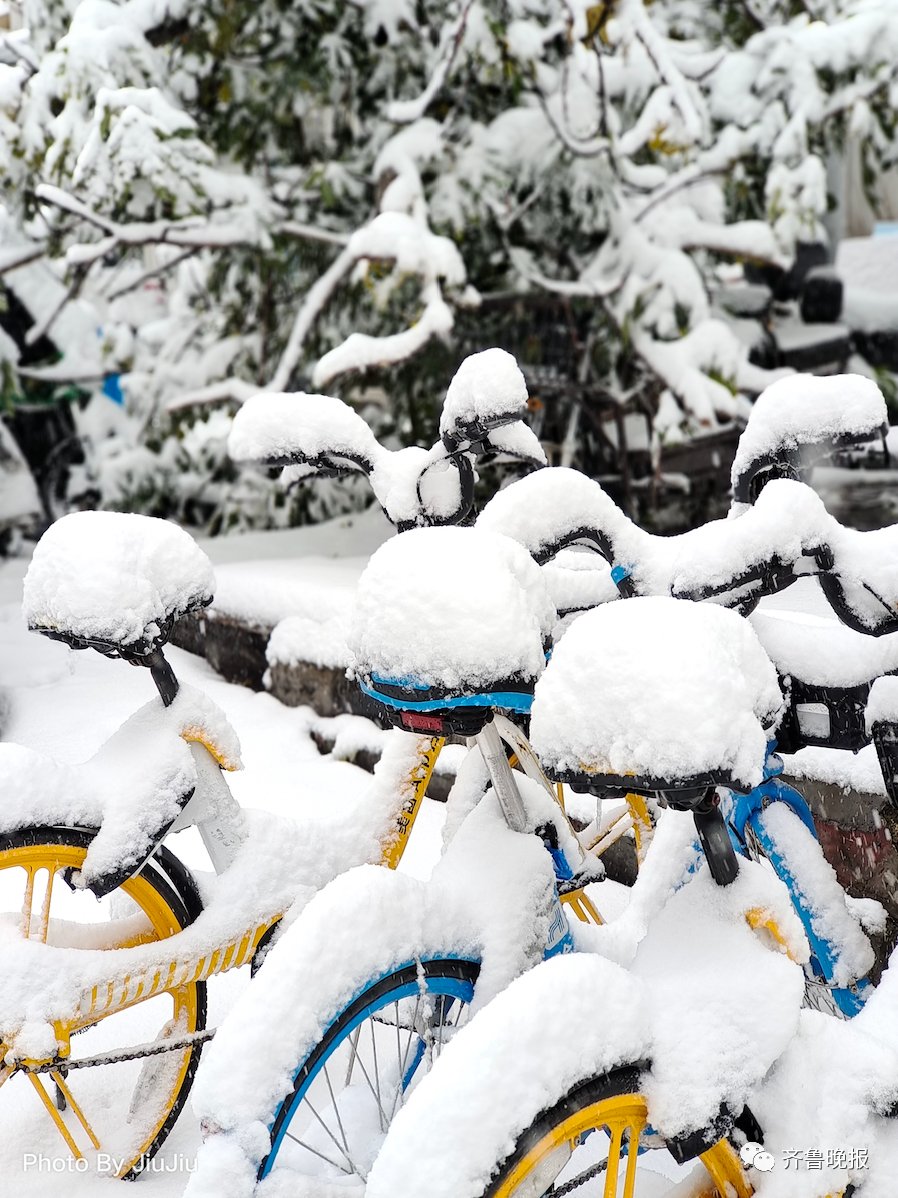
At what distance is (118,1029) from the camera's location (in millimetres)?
2277

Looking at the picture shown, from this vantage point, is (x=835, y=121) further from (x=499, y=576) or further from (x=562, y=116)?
(x=499, y=576)

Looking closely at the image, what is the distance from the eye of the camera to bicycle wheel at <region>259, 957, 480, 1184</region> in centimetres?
122

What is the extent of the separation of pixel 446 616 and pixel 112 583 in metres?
0.69

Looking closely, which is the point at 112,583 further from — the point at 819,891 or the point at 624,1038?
the point at 819,891

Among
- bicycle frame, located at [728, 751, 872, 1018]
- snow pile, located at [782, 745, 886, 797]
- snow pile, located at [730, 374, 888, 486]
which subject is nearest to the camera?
snow pile, located at [730, 374, 888, 486]

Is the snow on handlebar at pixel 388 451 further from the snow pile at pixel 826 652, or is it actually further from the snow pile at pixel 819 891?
the snow pile at pixel 819 891

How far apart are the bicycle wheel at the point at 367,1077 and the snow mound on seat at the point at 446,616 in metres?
0.34

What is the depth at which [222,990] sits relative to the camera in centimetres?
241

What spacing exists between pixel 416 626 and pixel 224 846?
806 millimetres

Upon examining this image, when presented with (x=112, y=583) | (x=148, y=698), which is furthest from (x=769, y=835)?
(x=148, y=698)

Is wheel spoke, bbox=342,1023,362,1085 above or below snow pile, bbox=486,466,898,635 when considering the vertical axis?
below

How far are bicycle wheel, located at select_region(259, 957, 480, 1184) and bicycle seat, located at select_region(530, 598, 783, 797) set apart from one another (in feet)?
1.29

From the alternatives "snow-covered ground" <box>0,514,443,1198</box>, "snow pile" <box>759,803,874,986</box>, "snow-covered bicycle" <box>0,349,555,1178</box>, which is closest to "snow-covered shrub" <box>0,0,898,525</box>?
"snow-covered ground" <box>0,514,443,1198</box>

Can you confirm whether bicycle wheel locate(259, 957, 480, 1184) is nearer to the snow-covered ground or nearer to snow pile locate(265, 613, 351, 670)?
the snow-covered ground
